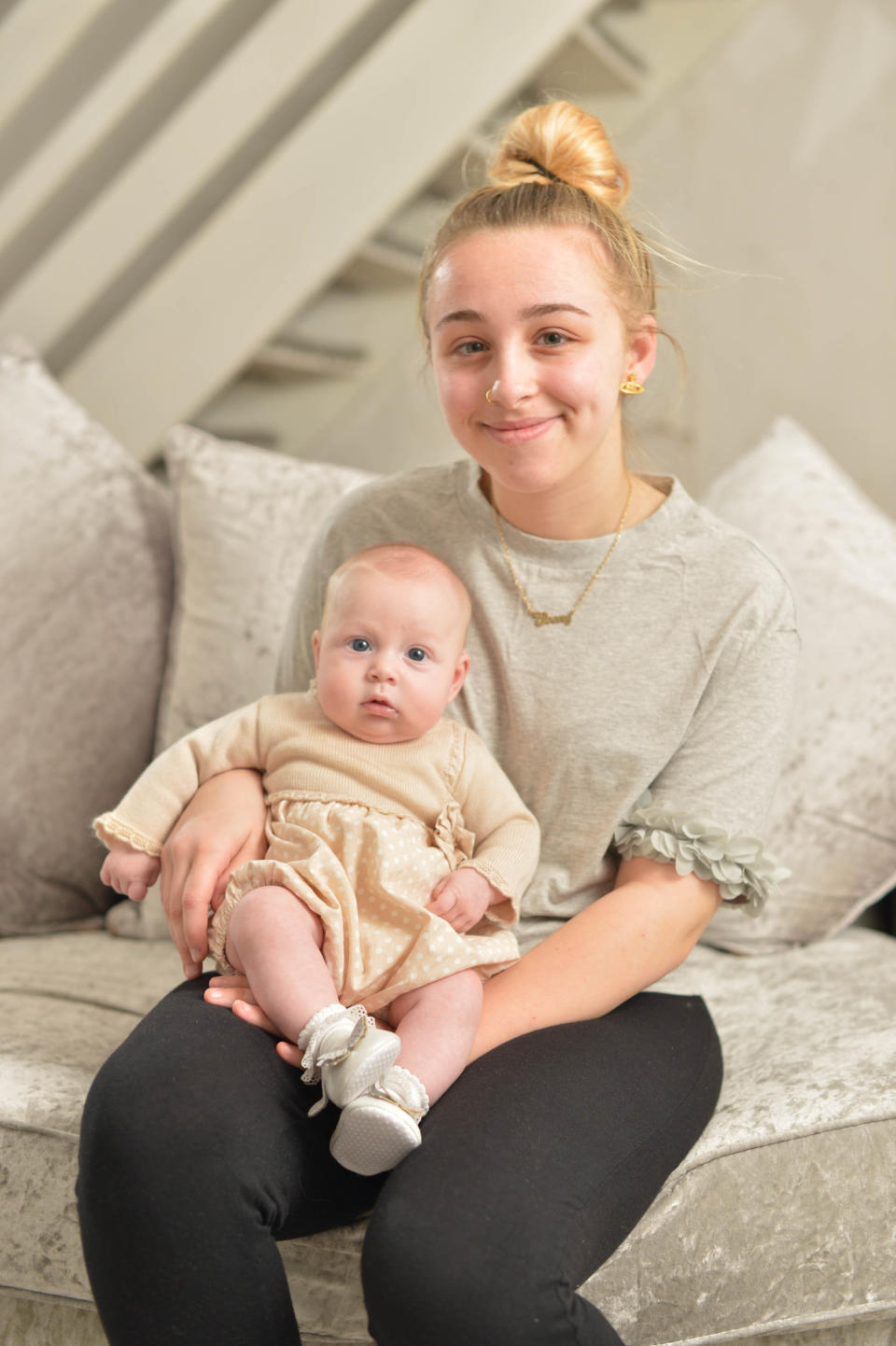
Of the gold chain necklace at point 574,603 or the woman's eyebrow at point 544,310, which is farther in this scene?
the gold chain necklace at point 574,603

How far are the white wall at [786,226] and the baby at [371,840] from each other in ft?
3.74

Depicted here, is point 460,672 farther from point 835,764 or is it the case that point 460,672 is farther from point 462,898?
point 835,764

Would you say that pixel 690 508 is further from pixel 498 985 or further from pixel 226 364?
pixel 226 364

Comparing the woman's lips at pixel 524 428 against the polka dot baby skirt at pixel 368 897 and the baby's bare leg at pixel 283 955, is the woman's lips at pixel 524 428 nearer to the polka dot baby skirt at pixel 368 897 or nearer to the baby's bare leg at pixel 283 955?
the polka dot baby skirt at pixel 368 897

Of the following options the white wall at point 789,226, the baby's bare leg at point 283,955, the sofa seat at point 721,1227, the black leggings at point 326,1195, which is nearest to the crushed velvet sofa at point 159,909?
the sofa seat at point 721,1227

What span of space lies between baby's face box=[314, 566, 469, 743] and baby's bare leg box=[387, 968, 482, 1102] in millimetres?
250

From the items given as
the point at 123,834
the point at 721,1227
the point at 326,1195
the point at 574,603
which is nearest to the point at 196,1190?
the point at 326,1195

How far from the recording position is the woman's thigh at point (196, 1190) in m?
0.86

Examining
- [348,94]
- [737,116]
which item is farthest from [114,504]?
[737,116]

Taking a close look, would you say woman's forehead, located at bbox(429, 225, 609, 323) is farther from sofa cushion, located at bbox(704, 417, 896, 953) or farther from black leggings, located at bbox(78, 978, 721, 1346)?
black leggings, located at bbox(78, 978, 721, 1346)

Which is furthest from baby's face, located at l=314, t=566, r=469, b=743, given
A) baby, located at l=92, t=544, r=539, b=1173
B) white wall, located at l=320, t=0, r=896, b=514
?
white wall, located at l=320, t=0, r=896, b=514

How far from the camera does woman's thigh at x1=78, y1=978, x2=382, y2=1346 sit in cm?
86

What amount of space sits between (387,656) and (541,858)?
1.02 ft

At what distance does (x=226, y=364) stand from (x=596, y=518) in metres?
1.43
